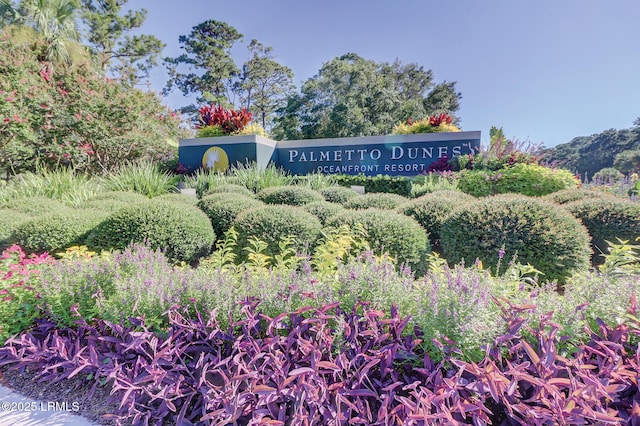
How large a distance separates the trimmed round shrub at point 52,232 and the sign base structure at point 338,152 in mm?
7013

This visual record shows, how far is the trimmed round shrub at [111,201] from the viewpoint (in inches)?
211

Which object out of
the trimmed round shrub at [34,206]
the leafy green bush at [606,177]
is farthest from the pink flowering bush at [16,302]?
the leafy green bush at [606,177]

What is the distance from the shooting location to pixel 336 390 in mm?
1531

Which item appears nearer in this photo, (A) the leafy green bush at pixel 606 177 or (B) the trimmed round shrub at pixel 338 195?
(B) the trimmed round shrub at pixel 338 195

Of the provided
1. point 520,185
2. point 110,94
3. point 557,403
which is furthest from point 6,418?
point 110,94

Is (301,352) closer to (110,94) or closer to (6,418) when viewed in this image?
(6,418)

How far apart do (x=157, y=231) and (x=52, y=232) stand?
145 centimetres

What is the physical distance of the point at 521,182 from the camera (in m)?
6.78

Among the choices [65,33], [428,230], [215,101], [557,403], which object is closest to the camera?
[557,403]

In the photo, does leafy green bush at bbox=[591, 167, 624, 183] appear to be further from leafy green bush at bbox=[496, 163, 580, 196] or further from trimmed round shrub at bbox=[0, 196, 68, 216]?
trimmed round shrub at bbox=[0, 196, 68, 216]

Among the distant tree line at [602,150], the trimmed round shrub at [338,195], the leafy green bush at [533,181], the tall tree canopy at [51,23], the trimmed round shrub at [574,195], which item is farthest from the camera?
the distant tree line at [602,150]

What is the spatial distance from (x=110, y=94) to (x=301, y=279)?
11.9m

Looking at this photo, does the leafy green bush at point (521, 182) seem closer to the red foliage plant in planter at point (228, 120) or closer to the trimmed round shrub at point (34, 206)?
the trimmed round shrub at point (34, 206)

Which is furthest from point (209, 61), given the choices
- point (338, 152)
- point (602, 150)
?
point (602, 150)
